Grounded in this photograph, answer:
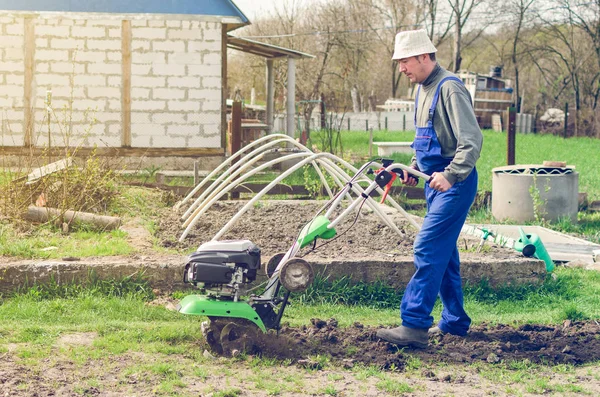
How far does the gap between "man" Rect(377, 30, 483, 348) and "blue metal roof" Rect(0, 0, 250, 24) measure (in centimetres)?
1180

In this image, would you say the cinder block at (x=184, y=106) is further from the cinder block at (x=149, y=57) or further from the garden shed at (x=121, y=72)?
the cinder block at (x=149, y=57)

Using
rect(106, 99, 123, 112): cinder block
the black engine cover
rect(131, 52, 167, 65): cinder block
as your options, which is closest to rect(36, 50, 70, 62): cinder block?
rect(106, 99, 123, 112): cinder block

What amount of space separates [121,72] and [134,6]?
1.27m

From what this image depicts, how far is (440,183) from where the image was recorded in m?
5.69

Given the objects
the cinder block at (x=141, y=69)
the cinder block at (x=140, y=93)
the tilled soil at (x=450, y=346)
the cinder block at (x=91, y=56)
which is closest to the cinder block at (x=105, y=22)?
the cinder block at (x=91, y=56)

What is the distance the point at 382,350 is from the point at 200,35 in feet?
40.6

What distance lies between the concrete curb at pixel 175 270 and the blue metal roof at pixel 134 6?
411 inches

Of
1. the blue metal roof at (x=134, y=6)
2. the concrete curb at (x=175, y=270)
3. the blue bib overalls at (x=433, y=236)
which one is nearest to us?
the blue bib overalls at (x=433, y=236)

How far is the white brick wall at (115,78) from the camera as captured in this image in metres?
17.0

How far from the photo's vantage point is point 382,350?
19.2ft

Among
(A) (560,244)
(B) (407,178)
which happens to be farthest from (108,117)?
(B) (407,178)

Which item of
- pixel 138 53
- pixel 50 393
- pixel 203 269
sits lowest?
pixel 50 393

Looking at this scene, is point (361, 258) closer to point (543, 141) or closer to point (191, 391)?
point (191, 391)

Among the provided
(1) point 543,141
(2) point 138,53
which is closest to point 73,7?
(2) point 138,53
